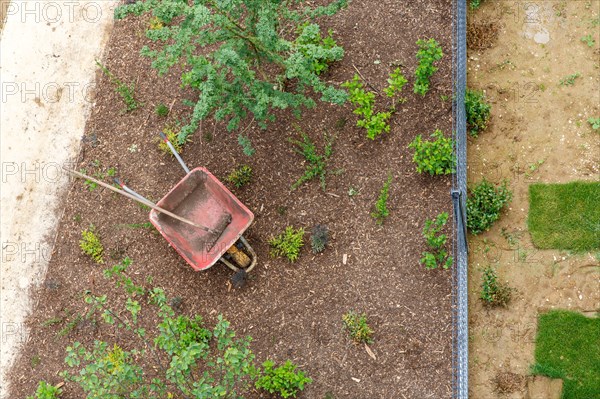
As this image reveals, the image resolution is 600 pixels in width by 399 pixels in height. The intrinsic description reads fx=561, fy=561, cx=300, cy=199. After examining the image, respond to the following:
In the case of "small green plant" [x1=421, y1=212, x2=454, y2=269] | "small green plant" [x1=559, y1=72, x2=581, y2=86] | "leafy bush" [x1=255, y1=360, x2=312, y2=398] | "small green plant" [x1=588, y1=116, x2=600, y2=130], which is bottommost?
"leafy bush" [x1=255, y1=360, x2=312, y2=398]

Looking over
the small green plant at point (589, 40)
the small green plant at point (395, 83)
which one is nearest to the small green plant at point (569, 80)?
the small green plant at point (589, 40)

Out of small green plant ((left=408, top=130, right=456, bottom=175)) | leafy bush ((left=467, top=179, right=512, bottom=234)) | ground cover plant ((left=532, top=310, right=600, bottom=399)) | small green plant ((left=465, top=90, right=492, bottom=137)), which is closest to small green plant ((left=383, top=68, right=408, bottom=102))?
small green plant ((left=408, top=130, right=456, bottom=175))

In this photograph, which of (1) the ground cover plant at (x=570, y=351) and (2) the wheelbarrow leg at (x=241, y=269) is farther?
(2) the wheelbarrow leg at (x=241, y=269)

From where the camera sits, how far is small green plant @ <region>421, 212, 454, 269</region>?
5988mm

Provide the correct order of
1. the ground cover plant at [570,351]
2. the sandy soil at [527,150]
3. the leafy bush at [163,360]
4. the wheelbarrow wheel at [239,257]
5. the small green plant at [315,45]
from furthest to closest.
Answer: the wheelbarrow wheel at [239,257] → the sandy soil at [527,150] → the ground cover plant at [570,351] → the small green plant at [315,45] → the leafy bush at [163,360]

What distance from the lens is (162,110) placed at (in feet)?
23.2

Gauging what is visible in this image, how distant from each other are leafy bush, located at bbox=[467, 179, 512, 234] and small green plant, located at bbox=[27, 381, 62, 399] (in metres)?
5.02

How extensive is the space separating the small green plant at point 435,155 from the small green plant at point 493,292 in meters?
1.27

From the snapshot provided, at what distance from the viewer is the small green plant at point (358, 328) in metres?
6.06

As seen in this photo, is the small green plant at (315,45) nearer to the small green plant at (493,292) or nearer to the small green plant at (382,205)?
the small green plant at (382,205)

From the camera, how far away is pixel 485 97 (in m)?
6.93

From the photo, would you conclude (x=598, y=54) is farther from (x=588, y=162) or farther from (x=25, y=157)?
(x=25, y=157)

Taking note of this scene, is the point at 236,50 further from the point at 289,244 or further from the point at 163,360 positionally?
the point at 163,360

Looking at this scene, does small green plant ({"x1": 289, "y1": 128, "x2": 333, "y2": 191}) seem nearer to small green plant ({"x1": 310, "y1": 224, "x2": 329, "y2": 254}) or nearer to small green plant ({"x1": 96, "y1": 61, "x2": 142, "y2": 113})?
small green plant ({"x1": 310, "y1": 224, "x2": 329, "y2": 254})
